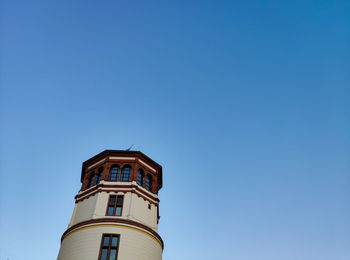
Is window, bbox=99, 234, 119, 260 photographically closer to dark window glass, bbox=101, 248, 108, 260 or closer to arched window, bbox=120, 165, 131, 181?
dark window glass, bbox=101, 248, 108, 260

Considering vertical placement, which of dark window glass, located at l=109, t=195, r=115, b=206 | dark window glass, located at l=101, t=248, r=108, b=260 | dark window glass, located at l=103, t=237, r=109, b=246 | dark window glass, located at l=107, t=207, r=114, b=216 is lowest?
dark window glass, located at l=101, t=248, r=108, b=260

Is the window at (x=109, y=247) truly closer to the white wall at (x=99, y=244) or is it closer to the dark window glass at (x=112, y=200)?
the white wall at (x=99, y=244)

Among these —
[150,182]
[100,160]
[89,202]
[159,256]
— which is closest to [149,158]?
[150,182]

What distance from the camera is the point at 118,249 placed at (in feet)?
111

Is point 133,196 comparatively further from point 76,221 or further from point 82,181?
point 82,181

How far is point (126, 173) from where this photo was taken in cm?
4200

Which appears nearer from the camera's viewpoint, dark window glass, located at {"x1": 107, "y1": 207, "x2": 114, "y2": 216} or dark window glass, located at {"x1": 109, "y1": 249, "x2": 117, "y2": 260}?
dark window glass, located at {"x1": 109, "y1": 249, "x2": 117, "y2": 260}

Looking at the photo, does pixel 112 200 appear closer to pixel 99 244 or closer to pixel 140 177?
pixel 140 177

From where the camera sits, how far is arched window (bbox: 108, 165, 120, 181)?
41484 mm

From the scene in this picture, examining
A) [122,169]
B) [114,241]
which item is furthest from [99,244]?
[122,169]

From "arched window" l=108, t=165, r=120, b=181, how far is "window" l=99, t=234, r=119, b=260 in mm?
8159

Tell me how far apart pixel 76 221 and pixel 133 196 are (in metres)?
7.23

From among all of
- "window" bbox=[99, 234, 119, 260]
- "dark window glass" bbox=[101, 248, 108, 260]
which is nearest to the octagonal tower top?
"window" bbox=[99, 234, 119, 260]

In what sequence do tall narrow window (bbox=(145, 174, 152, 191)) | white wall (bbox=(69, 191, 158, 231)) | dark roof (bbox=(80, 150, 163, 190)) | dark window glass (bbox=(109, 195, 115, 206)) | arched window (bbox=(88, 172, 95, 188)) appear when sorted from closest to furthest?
white wall (bbox=(69, 191, 158, 231)) → dark window glass (bbox=(109, 195, 115, 206)) → arched window (bbox=(88, 172, 95, 188)) → tall narrow window (bbox=(145, 174, 152, 191)) → dark roof (bbox=(80, 150, 163, 190))
